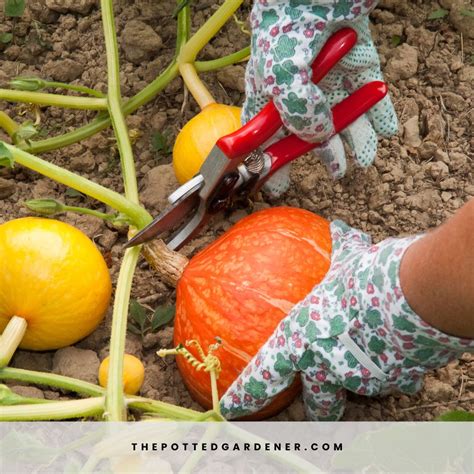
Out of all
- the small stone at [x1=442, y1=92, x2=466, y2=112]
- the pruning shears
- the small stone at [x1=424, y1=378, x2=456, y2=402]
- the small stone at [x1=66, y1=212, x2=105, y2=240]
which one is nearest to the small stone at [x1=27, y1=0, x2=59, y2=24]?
the small stone at [x1=66, y1=212, x2=105, y2=240]

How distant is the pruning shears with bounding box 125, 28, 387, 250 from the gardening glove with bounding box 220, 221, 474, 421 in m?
0.24

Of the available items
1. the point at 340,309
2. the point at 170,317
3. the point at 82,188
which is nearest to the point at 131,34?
the point at 82,188

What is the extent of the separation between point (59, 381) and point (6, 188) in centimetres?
66

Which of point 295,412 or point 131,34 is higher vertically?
point 131,34

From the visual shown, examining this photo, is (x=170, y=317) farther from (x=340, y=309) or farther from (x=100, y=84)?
(x=100, y=84)

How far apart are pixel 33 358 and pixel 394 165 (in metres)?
0.90

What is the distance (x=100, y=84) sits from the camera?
2.05 meters

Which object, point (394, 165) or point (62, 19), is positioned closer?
point (394, 165)

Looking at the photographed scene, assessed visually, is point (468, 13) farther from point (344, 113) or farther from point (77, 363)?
point (77, 363)

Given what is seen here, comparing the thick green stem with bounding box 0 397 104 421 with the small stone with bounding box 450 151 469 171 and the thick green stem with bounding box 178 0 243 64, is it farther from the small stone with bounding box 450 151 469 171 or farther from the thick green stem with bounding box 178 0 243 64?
the small stone with bounding box 450 151 469 171

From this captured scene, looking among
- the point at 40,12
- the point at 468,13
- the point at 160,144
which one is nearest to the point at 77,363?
the point at 160,144

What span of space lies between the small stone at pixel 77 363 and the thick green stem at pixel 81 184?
292mm

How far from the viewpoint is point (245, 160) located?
1.56 metres

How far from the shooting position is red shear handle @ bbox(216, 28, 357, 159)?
4.67 feet
